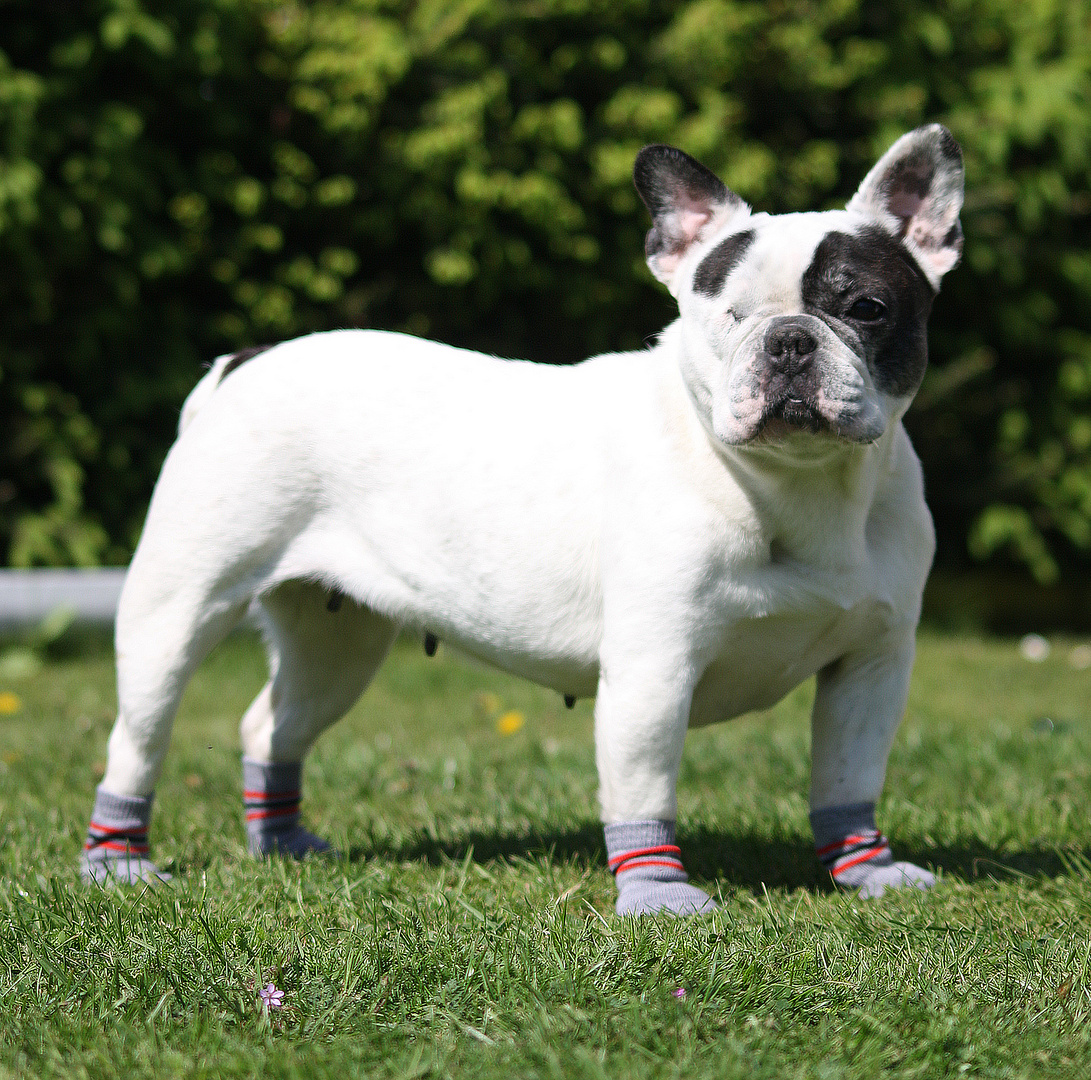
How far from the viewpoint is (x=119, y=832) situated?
2926 millimetres

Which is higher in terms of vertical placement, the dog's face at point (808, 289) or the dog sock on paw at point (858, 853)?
the dog's face at point (808, 289)

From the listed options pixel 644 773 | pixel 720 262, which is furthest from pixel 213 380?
pixel 644 773

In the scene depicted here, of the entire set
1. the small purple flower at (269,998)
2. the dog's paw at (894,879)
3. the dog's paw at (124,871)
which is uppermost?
the small purple flower at (269,998)

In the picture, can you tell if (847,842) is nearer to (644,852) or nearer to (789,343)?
(644,852)

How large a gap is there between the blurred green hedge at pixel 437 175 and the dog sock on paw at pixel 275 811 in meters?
3.96

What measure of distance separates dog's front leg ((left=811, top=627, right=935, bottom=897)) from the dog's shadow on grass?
10 cm

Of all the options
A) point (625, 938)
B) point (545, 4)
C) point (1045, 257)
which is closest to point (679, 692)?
point (625, 938)

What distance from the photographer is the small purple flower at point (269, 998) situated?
194 centimetres

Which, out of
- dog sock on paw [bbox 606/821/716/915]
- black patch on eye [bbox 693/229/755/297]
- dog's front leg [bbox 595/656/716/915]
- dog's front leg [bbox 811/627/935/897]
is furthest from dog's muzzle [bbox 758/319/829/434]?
dog sock on paw [bbox 606/821/716/915]

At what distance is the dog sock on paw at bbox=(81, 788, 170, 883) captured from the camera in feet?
9.48

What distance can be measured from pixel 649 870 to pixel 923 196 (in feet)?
4.83

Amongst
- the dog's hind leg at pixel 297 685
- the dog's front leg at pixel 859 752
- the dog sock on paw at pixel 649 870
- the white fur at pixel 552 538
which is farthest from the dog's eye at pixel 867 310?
the dog's hind leg at pixel 297 685

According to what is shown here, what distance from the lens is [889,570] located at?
2.58 meters

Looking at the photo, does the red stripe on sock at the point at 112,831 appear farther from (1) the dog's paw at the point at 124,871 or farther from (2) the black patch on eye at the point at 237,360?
(2) the black patch on eye at the point at 237,360
